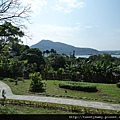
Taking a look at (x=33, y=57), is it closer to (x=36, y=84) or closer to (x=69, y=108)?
(x=36, y=84)

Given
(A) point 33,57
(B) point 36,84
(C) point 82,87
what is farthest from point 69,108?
(A) point 33,57

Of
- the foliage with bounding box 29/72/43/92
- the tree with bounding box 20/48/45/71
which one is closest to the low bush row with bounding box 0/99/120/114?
the foliage with bounding box 29/72/43/92

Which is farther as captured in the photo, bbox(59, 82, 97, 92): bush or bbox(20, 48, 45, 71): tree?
bbox(20, 48, 45, 71): tree

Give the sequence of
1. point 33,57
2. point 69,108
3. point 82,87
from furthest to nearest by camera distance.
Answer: point 33,57 → point 82,87 → point 69,108

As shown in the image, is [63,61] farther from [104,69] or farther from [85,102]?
[85,102]

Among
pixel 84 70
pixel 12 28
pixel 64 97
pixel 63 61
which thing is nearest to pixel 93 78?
pixel 84 70

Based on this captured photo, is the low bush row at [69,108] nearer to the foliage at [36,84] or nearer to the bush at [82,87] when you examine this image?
the foliage at [36,84]

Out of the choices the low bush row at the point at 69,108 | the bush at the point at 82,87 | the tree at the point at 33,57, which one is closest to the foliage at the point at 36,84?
the bush at the point at 82,87

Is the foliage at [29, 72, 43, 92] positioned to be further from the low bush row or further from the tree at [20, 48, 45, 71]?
the tree at [20, 48, 45, 71]

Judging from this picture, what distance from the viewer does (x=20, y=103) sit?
38.3 feet

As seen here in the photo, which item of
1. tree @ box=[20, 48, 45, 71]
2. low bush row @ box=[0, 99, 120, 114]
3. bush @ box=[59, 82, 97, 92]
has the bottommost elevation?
low bush row @ box=[0, 99, 120, 114]

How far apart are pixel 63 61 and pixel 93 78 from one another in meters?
12.7

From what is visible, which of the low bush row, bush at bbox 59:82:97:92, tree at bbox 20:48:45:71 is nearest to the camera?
the low bush row

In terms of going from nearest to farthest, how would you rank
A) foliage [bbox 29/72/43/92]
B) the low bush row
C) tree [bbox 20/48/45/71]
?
the low bush row → foliage [bbox 29/72/43/92] → tree [bbox 20/48/45/71]
